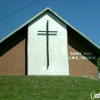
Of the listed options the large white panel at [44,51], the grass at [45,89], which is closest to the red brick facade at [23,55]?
the large white panel at [44,51]

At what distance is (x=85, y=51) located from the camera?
20.9 meters

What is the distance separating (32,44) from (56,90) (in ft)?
26.2

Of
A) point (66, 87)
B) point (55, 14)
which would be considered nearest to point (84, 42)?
point (55, 14)

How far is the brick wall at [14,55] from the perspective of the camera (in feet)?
65.6

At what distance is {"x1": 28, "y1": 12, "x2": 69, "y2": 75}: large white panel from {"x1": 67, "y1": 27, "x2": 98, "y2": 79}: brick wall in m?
0.63

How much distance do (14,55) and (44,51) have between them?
8.59 ft

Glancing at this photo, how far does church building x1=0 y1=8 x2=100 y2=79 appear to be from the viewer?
1981 cm

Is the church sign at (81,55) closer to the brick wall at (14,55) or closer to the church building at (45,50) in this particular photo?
the church building at (45,50)

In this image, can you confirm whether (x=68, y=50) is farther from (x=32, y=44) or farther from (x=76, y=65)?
(x=32, y=44)

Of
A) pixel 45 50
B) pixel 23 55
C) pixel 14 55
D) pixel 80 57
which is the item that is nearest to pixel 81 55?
pixel 80 57

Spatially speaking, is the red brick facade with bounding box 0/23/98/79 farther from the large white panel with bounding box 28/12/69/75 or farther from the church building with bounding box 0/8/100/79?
the large white panel with bounding box 28/12/69/75

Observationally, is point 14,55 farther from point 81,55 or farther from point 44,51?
point 81,55

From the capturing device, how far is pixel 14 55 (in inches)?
792

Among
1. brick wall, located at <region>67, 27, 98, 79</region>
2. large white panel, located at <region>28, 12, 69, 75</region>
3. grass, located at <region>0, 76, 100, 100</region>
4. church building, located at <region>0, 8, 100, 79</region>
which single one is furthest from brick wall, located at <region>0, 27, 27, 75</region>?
grass, located at <region>0, 76, 100, 100</region>
